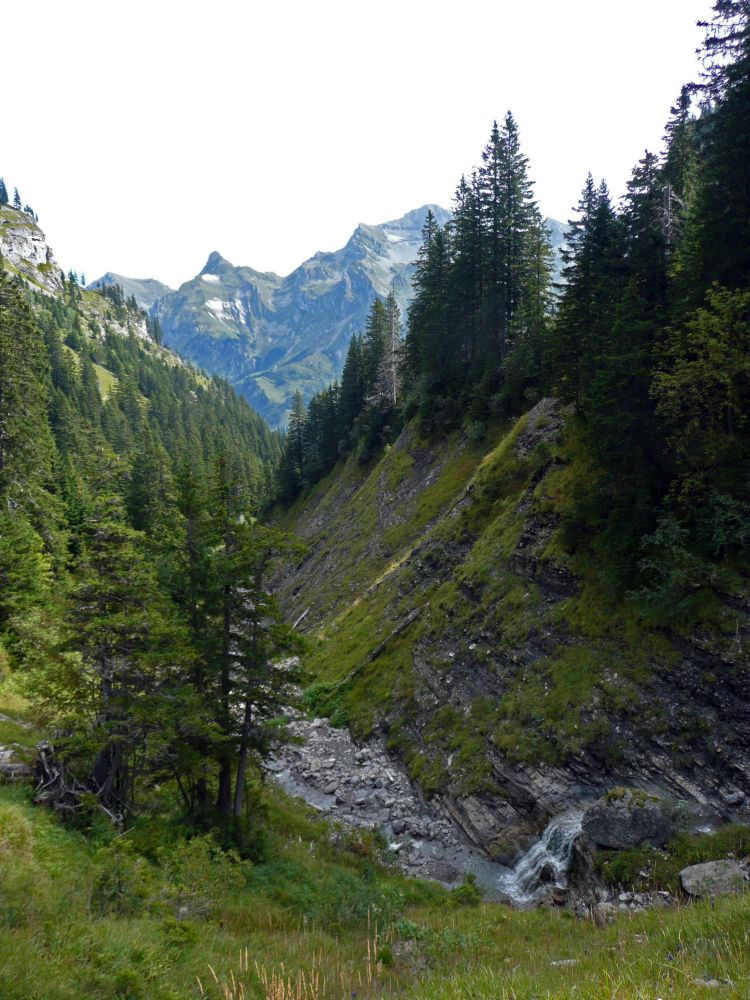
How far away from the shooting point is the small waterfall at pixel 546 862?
15836mm

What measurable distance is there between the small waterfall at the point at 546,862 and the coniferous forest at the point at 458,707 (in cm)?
11

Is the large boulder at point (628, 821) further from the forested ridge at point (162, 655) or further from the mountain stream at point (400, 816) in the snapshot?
the forested ridge at point (162, 655)

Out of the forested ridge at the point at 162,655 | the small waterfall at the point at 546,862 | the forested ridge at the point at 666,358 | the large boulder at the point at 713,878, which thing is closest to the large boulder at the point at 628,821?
the small waterfall at the point at 546,862

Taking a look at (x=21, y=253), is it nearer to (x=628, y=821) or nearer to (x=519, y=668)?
(x=519, y=668)

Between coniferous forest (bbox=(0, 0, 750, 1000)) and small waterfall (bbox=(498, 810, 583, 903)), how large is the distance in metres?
0.11

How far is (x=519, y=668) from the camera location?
22.9 m

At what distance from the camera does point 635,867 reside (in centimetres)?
1420

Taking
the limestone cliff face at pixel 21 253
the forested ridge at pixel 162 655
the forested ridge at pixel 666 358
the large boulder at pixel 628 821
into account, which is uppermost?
the limestone cliff face at pixel 21 253

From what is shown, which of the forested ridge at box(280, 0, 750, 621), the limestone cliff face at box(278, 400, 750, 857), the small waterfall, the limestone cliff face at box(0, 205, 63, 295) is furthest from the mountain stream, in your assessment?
the limestone cliff face at box(0, 205, 63, 295)

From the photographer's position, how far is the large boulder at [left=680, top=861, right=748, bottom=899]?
11.5 m

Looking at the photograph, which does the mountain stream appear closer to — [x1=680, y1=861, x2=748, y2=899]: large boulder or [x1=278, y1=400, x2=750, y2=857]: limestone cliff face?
[x1=278, y1=400, x2=750, y2=857]: limestone cliff face

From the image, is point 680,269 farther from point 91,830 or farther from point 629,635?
point 91,830

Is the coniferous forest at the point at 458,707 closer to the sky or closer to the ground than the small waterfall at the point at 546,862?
closer to the sky

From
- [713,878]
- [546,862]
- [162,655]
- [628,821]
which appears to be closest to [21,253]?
[162,655]
